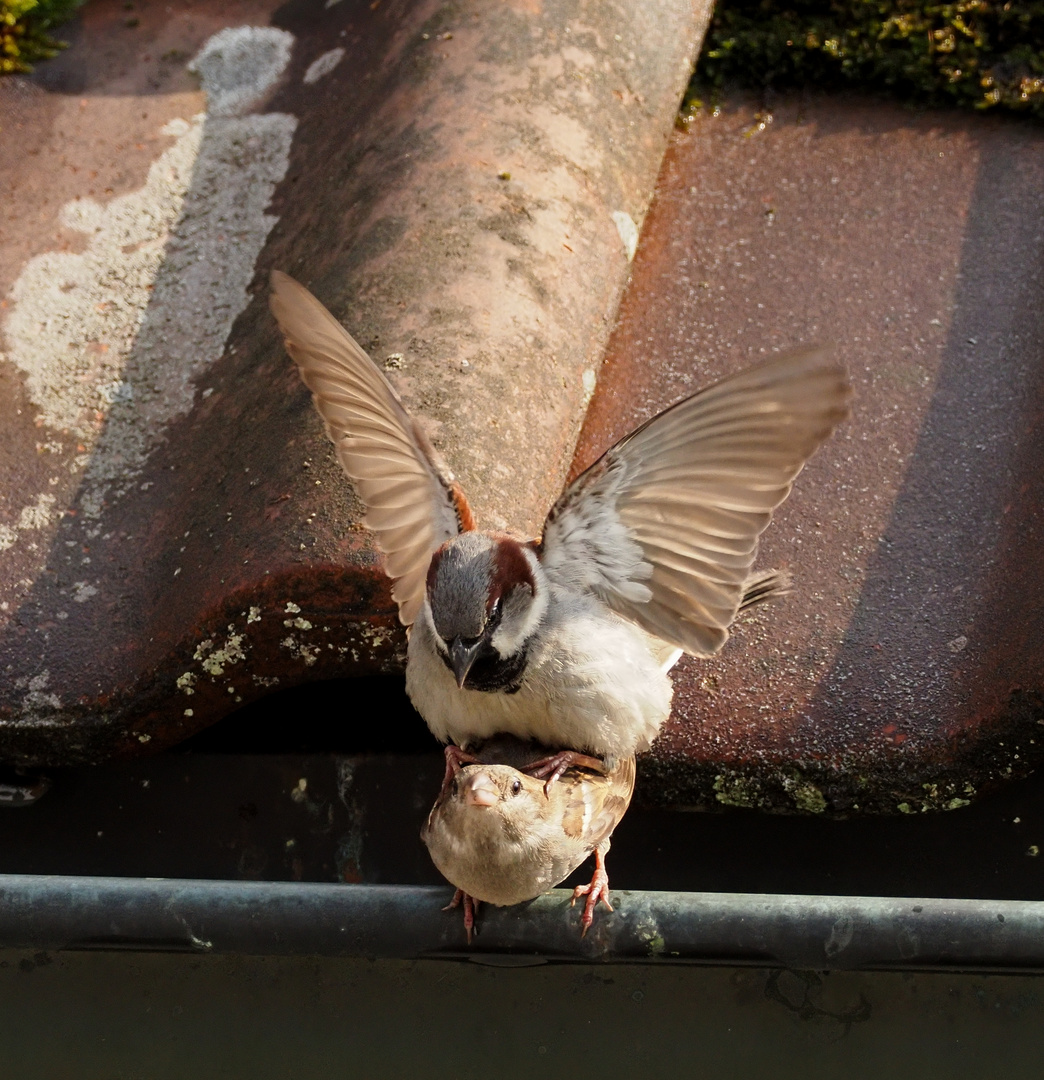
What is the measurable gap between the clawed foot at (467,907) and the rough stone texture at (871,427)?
43 cm

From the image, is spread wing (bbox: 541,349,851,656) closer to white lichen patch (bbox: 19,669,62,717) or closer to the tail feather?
the tail feather

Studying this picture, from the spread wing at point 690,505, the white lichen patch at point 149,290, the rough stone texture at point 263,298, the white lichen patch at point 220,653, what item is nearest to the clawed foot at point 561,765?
the spread wing at point 690,505

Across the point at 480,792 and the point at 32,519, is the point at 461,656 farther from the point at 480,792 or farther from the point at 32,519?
the point at 32,519

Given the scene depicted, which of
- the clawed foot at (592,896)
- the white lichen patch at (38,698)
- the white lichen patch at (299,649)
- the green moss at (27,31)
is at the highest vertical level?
the green moss at (27,31)

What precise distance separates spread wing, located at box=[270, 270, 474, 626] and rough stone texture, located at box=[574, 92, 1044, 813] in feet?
1.57

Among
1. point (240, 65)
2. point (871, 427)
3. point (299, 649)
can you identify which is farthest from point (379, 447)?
point (240, 65)

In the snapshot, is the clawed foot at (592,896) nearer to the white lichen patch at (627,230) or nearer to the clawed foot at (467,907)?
the clawed foot at (467,907)

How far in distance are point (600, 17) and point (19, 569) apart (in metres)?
1.78

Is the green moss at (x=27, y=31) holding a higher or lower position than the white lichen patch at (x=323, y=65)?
higher

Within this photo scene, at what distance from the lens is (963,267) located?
2.70 m

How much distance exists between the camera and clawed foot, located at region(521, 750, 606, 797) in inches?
74.1

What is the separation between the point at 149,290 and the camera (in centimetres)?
281

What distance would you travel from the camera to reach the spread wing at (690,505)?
1.78m

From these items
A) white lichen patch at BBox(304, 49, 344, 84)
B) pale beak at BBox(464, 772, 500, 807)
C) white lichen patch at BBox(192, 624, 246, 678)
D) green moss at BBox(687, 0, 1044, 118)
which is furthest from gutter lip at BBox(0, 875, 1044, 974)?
white lichen patch at BBox(304, 49, 344, 84)
